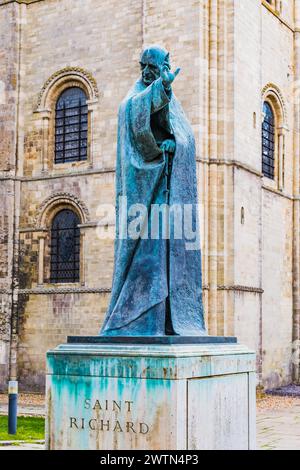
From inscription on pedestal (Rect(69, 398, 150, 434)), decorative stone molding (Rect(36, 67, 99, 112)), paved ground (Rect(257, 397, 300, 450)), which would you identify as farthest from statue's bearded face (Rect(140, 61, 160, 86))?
decorative stone molding (Rect(36, 67, 99, 112))

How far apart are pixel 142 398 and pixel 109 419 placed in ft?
1.02

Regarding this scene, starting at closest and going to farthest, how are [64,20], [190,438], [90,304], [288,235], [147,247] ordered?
[190,438] → [147,247] → [90,304] → [64,20] → [288,235]

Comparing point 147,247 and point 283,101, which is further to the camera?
point 283,101

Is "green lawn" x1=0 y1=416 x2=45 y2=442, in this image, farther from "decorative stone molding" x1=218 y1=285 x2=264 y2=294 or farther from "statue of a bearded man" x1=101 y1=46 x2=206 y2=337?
"statue of a bearded man" x1=101 y1=46 x2=206 y2=337

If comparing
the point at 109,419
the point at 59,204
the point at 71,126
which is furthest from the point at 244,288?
the point at 109,419

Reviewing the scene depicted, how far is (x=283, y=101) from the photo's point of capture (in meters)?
25.1

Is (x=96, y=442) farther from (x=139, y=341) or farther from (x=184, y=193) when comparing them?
(x=184, y=193)

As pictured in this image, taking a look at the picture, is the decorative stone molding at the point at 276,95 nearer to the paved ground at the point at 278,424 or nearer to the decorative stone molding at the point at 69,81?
the decorative stone molding at the point at 69,81

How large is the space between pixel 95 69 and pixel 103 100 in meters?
0.99

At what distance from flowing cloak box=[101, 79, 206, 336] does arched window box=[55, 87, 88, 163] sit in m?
16.0

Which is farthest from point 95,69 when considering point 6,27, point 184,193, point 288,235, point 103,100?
point 184,193

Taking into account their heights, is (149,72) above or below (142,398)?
above

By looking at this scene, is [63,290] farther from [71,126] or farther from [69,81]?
[69,81]

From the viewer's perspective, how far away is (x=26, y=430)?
44.5 feet
